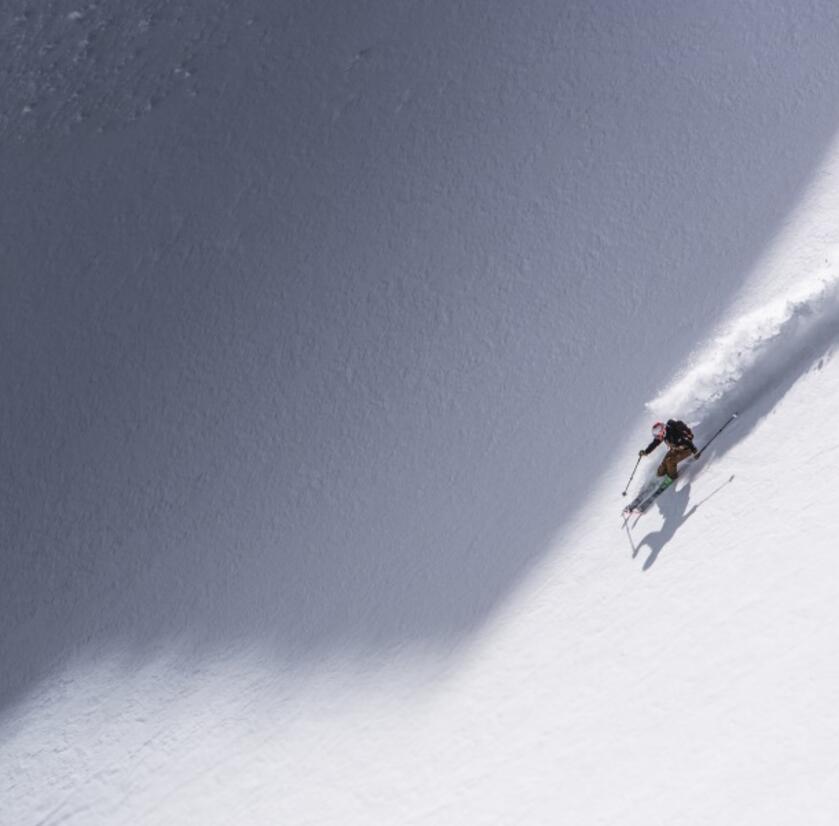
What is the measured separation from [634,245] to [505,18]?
6.04 meters

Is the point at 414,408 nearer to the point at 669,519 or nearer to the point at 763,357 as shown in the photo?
the point at 669,519

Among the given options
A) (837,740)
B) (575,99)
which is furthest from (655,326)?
(837,740)

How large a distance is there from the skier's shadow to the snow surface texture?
0.04 m

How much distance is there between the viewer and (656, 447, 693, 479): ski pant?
34.7 ft

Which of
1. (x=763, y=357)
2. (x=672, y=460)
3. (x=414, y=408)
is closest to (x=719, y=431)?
(x=672, y=460)

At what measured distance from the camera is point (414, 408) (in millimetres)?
14328

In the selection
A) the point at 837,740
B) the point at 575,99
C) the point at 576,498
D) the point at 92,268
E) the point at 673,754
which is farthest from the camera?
the point at 92,268

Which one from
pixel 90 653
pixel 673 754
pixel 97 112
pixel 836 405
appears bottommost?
pixel 673 754

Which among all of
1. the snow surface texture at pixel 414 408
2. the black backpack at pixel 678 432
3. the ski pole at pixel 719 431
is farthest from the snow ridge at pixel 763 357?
the black backpack at pixel 678 432

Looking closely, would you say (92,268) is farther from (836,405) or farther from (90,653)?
(836,405)

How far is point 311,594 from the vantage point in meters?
13.0

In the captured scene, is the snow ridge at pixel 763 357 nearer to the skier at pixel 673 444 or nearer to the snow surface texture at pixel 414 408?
the snow surface texture at pixel 414 408

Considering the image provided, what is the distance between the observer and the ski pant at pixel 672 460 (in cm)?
1058

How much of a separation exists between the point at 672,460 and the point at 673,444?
207 millimetres
